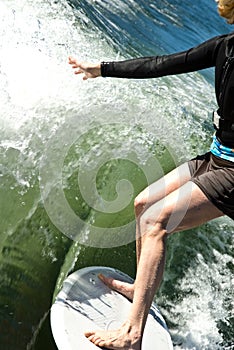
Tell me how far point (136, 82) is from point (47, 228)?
168cm

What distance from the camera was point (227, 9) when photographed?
9.36 ft

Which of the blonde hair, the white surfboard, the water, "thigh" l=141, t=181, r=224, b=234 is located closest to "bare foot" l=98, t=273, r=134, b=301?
the white surfboard

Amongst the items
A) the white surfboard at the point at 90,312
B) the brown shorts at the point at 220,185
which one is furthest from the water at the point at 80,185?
the brown shorts at the point at 220,185

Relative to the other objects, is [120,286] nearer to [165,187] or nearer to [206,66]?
[165,187]

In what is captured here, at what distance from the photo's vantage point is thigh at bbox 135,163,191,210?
3.12m


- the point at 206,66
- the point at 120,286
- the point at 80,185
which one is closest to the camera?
the point at 206,66

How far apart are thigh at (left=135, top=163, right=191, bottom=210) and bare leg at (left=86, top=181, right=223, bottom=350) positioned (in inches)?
8.2

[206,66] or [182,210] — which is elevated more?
[206,66]

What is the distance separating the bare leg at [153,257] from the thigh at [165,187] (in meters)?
0.21

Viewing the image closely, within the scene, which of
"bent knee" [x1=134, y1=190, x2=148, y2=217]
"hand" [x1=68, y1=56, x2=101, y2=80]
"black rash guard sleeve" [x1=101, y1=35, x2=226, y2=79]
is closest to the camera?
"black rash guard sleeve" [x1=101, y1=35, x2=226, y2=79]

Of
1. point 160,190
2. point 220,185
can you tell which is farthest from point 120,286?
point 220,185

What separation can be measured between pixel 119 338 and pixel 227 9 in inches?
63.3

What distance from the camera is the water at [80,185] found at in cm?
323

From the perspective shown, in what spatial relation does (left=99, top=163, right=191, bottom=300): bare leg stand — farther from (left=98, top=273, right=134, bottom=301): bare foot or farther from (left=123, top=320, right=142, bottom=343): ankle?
(left=123, top=320, right=142, bottom=343): ankle
